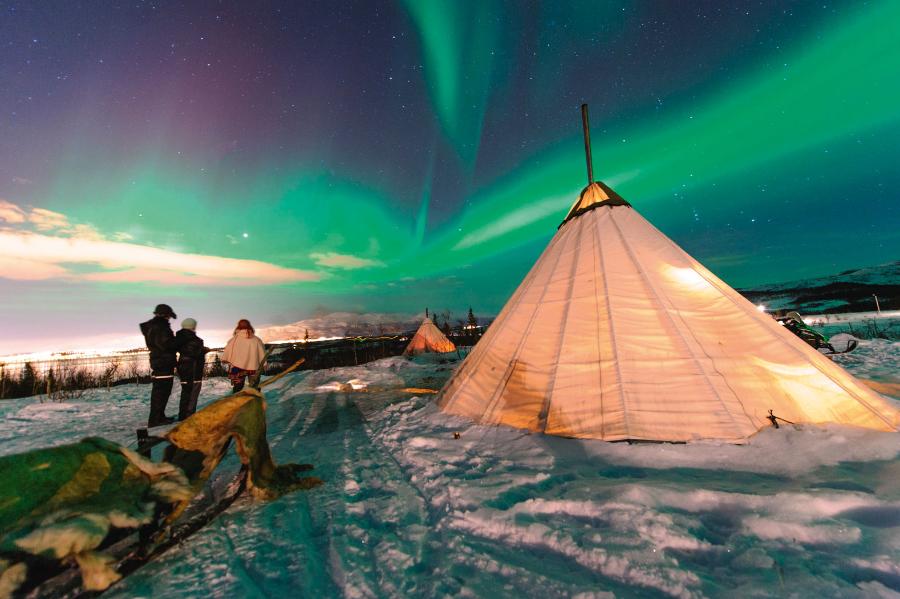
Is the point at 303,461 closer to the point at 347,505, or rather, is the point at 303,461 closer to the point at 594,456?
the point at 347,505

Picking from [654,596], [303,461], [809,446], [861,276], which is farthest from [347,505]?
[861,276]

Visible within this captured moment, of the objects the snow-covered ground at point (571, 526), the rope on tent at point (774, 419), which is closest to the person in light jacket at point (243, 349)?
the snow-covered ground at point (571, 526)

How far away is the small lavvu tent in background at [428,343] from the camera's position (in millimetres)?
22484

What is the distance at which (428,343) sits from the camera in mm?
22625

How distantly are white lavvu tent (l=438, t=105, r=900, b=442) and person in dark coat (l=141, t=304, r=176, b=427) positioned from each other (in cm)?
458

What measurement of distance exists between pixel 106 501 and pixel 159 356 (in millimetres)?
→ 4554

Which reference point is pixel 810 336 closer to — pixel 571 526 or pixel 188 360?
pixel 571 526

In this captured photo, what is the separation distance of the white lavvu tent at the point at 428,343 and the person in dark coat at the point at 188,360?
16.9 meters

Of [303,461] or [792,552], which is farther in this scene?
[303,461]

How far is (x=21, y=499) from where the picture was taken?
155cm

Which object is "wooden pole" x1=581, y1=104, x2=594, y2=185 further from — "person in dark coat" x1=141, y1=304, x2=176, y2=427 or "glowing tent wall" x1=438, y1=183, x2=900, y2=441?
"person in dark coat" x1=141, y1=304, x2=176, y2=427

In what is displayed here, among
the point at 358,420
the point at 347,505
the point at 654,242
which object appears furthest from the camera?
the point at 358,420

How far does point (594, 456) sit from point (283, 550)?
110 inches

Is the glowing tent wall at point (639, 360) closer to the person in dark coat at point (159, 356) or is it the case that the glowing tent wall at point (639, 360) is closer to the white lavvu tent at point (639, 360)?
the white lavvu tent at point (639, 360)
